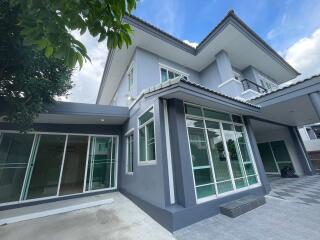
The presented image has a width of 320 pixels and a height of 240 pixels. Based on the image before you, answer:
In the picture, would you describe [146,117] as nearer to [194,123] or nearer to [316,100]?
[194,123]

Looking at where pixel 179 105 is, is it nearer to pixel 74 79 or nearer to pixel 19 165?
pixel 74 79

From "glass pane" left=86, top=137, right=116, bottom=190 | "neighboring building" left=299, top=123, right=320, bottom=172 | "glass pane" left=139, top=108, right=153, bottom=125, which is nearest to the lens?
"glass pane" left=139, top=108, right=153, bottom=125

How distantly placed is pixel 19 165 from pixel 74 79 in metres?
3.95

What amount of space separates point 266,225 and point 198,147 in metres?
2.11

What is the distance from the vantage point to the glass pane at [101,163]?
662 cm

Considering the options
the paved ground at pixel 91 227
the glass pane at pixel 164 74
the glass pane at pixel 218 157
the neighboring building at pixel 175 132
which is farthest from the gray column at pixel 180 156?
the glass pane at pixel 164 74

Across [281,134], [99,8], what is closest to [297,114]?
[281,134]

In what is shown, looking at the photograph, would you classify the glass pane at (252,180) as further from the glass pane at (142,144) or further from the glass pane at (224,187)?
the glass pane at (142,144)

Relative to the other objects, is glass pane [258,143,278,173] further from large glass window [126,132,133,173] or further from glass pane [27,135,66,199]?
glass pane [27,135,66,199]

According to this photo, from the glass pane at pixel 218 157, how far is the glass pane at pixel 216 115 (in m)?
0.52

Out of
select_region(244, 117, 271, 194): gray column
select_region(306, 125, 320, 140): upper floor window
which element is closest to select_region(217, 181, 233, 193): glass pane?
select_region(244, 117, 271, 194): gray column

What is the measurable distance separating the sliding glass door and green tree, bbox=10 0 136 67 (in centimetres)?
614

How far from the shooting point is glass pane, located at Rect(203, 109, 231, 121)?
4.72 m

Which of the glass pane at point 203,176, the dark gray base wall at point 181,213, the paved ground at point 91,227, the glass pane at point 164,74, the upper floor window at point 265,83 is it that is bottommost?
the paved ground at point 91,227
